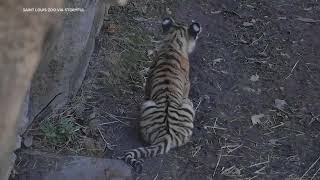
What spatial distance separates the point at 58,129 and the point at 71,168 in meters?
0.59

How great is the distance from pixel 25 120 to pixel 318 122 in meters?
2.82

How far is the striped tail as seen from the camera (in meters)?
4.86

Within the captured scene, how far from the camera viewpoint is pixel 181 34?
6129 mm

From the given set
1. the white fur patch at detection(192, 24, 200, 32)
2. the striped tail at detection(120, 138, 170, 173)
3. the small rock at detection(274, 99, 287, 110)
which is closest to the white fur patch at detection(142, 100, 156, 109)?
the striped tail at detection(120, 138, 170, 173)

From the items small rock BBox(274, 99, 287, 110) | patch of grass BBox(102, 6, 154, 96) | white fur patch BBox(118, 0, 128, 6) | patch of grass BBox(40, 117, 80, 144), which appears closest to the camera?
patch of grass BBox(40, 117, 80, 144)

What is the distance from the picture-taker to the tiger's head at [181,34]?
6.07 meters

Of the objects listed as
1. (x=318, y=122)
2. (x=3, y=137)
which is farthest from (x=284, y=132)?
(x=3, y=137)

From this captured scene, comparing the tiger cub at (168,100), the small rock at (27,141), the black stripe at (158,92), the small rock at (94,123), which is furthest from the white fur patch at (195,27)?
the small rock at (27,141)

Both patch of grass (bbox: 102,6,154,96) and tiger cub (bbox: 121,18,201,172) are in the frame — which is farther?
patch of grass (bbox: 102,6,154,96)

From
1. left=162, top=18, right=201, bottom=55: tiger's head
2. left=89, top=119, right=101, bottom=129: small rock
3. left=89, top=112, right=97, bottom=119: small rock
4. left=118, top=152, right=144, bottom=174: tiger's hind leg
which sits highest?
left=162, top=18, right=201, bottom=55: tiger's head

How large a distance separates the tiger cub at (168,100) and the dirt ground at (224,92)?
13 centimetres

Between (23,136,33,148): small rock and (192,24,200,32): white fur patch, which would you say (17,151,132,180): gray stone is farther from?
(192,24,200,32): white fur patch

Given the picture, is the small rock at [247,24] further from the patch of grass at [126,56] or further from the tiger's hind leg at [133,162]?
the tiger's hind leg at [133,162]

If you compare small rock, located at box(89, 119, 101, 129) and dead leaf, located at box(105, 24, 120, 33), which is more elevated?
dead leaf, located at box(105, 24, 120, 33)
